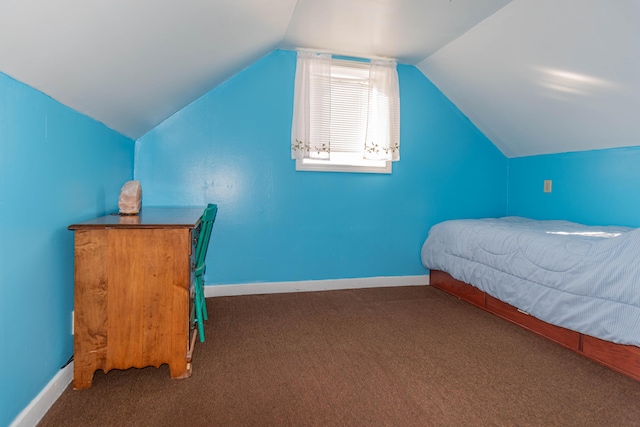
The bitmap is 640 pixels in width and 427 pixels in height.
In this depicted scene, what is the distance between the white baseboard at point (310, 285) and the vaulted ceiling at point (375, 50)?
4.90ft

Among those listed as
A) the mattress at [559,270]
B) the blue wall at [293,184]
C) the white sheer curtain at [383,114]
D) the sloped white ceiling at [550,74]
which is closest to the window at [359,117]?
the white sheer curtain at [383,114]

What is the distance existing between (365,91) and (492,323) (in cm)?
230

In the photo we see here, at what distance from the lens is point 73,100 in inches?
69.7

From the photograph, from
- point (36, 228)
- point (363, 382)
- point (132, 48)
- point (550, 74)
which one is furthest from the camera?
point (550, 74)

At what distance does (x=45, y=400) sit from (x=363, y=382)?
1401 millimetres

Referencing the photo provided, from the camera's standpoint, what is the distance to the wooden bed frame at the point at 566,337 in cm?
193

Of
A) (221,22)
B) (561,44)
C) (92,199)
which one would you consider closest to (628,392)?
(561,44)

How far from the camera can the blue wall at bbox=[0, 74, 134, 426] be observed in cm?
131

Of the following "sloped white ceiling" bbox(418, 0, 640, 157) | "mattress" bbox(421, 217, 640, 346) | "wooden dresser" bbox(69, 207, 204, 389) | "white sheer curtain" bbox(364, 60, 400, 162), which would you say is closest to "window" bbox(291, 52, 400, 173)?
"white sheer curtain" bbox(364, 60, 400, 162)

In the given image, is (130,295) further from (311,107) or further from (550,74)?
(550,74)

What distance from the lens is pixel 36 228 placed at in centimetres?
153

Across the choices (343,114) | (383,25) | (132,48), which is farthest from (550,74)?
(132,48)

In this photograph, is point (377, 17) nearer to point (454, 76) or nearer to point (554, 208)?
point (454, 76)

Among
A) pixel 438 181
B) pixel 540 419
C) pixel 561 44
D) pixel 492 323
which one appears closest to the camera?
pixel 540 419
